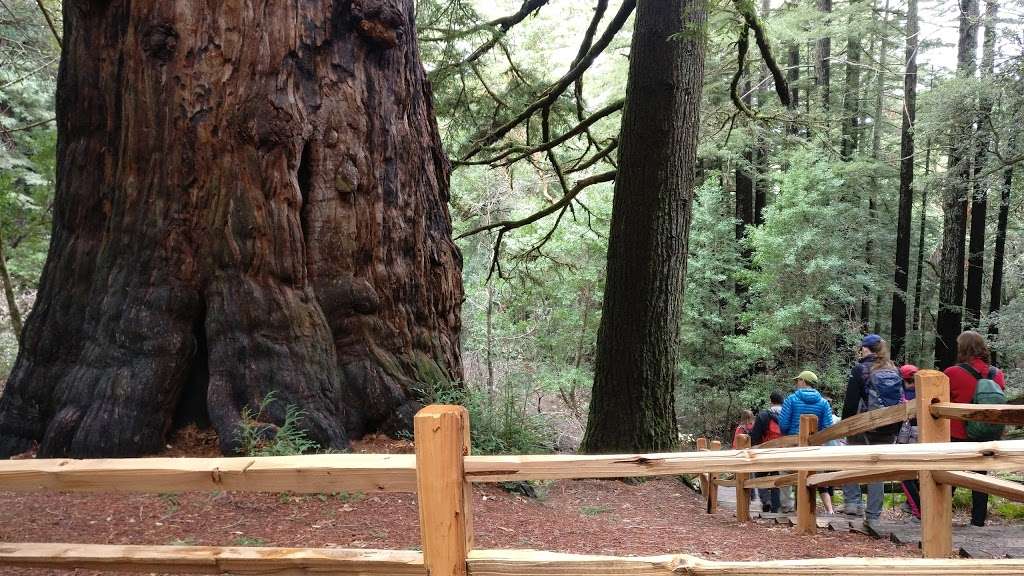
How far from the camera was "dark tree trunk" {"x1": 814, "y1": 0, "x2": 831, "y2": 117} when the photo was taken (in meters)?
23.5

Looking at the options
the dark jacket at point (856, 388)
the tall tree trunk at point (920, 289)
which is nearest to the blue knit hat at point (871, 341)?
the dark jacket at point (856, 388)

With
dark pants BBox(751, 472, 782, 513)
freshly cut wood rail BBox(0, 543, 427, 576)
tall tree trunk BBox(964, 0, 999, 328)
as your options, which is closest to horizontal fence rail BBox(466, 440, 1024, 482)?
freshly cut wood rail BBox(0, 543, 427, 576)

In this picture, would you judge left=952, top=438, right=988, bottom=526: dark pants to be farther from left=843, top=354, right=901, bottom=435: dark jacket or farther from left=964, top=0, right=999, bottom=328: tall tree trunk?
left=964, top=0, right=999, bottom=328: tall tree trunk

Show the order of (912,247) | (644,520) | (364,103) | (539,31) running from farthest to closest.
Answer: (912,247) < (539,31) < (644,520) < (364,103)

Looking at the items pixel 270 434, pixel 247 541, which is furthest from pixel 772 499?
pixel 247 541

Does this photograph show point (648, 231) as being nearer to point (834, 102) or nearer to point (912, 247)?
point (834, 102)

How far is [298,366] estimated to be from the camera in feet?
17.6

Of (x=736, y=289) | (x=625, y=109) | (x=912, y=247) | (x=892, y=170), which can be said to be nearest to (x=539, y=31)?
(x=736, y=289)

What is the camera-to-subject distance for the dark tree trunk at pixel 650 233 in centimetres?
764

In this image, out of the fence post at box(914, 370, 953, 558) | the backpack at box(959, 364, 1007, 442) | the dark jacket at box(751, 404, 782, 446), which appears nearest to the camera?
the fence post at box(914, 370, 953, 558)

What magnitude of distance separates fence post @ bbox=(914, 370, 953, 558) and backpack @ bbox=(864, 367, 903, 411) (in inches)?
87.1

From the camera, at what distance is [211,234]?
5375 millimetres

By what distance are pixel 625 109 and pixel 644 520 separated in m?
4.53

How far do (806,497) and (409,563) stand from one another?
Result: 4.97 meters
